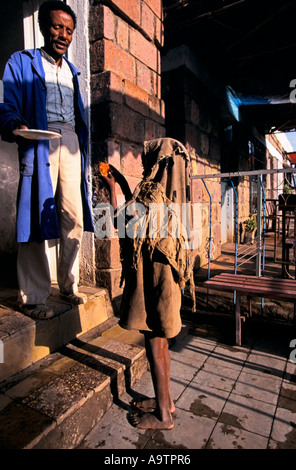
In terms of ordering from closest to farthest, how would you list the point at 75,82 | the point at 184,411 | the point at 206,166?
the point at 184,411
the point at 75,82
the point at 206,166

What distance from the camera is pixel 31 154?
2348 mm

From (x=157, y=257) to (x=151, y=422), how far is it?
104 centimetres

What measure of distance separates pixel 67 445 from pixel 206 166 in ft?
15.6

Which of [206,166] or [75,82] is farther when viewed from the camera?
[206,166]

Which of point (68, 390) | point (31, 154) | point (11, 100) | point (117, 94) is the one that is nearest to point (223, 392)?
point (68, 390)

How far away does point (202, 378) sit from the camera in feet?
7.88

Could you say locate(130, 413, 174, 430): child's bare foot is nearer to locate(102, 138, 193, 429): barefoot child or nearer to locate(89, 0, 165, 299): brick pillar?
locate(102, 138, 193, 429): barefoot child

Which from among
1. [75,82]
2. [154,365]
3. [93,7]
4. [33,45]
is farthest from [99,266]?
[93,7]

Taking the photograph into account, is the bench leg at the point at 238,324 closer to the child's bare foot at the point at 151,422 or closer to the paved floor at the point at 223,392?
the paved floor at the point at 223,392

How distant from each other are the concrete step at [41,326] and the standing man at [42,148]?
0.34 ft

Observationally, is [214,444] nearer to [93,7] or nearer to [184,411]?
[184,411]

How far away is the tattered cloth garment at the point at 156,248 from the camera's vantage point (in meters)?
1.69

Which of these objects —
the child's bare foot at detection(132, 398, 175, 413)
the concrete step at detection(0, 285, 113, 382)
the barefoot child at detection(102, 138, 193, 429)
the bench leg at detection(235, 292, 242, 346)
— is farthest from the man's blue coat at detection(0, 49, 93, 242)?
the bench leg at detection(235, 292, 242, 346)

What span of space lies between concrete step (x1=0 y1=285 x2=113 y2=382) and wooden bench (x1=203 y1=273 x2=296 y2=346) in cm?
118
